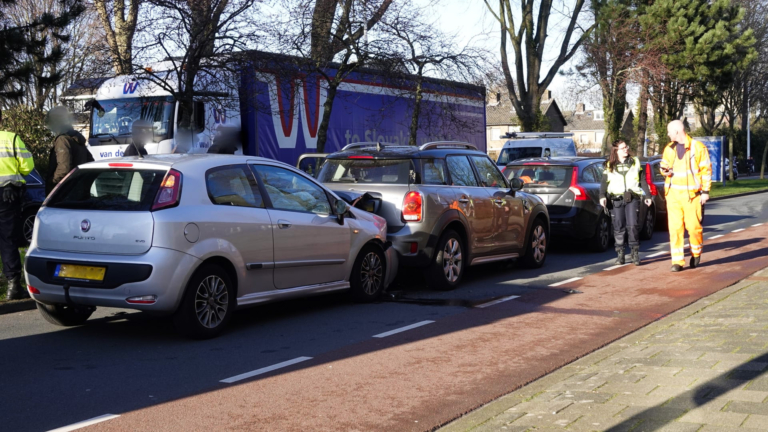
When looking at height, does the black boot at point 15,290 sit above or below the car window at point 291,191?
below

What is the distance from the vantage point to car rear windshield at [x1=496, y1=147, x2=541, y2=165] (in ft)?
78.0

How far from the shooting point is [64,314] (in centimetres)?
776

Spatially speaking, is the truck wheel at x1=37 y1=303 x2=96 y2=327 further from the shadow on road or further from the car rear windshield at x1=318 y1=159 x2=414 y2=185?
the shadow on road

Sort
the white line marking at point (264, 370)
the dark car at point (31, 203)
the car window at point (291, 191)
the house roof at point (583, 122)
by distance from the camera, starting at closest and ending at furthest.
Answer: the white line marking at point (264, 370) → the car window at point (291, 191) → the dark car at point (31, 203) → the house roof at point (583, 122)

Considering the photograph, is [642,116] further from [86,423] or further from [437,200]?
[86,423]

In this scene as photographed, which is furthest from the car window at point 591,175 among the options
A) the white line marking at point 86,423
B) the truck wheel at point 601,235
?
the white line marking at point 86,423

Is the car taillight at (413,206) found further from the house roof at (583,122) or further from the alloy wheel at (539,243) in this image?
the house roof at (583,122)

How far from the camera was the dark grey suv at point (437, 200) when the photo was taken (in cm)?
977

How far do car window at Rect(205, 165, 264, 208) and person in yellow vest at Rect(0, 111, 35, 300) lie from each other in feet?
9.81

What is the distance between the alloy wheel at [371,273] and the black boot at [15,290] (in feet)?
12.1

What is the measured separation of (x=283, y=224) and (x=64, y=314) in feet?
7.15

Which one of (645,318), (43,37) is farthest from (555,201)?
(43,37)

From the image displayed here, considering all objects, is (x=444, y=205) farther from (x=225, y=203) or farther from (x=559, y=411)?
(x=559, y=411)

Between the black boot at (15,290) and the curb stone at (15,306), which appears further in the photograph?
the black boot at (15,290)
